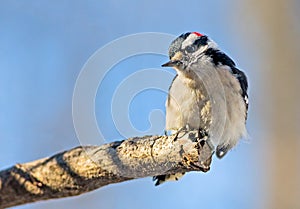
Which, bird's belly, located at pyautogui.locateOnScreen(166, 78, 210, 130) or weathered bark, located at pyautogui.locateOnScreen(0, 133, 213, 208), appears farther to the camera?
bird's belly, located at pyautogui.locateOnScreen(166, 78, 210, 130)

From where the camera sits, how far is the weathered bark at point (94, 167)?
0.99m

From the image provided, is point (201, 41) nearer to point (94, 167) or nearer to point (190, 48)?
point (190, 48)

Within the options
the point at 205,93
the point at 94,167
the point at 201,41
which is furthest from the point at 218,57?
the point at 94,167

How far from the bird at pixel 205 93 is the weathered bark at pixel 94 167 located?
1.28 feet

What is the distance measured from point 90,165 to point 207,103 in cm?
54

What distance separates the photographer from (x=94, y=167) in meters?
1.00

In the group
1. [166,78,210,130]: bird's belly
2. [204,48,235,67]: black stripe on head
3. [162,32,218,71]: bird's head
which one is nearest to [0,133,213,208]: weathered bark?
[166,78,210,130]: bird's belly

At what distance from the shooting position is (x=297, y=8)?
2178 millimetres

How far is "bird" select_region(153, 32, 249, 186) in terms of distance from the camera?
1.46 meters

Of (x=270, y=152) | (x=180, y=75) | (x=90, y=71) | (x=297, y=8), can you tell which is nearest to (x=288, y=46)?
(x=297, y=8)

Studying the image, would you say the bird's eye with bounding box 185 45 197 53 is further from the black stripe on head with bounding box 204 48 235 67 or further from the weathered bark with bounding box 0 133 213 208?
the weathered bark with bounding box 0 133 213 208

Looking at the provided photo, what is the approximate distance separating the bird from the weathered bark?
39 cm

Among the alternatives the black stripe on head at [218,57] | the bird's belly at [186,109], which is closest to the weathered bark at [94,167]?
the bird's belly at [186,109]

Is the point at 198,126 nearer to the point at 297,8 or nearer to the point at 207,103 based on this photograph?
the point at 207,103
